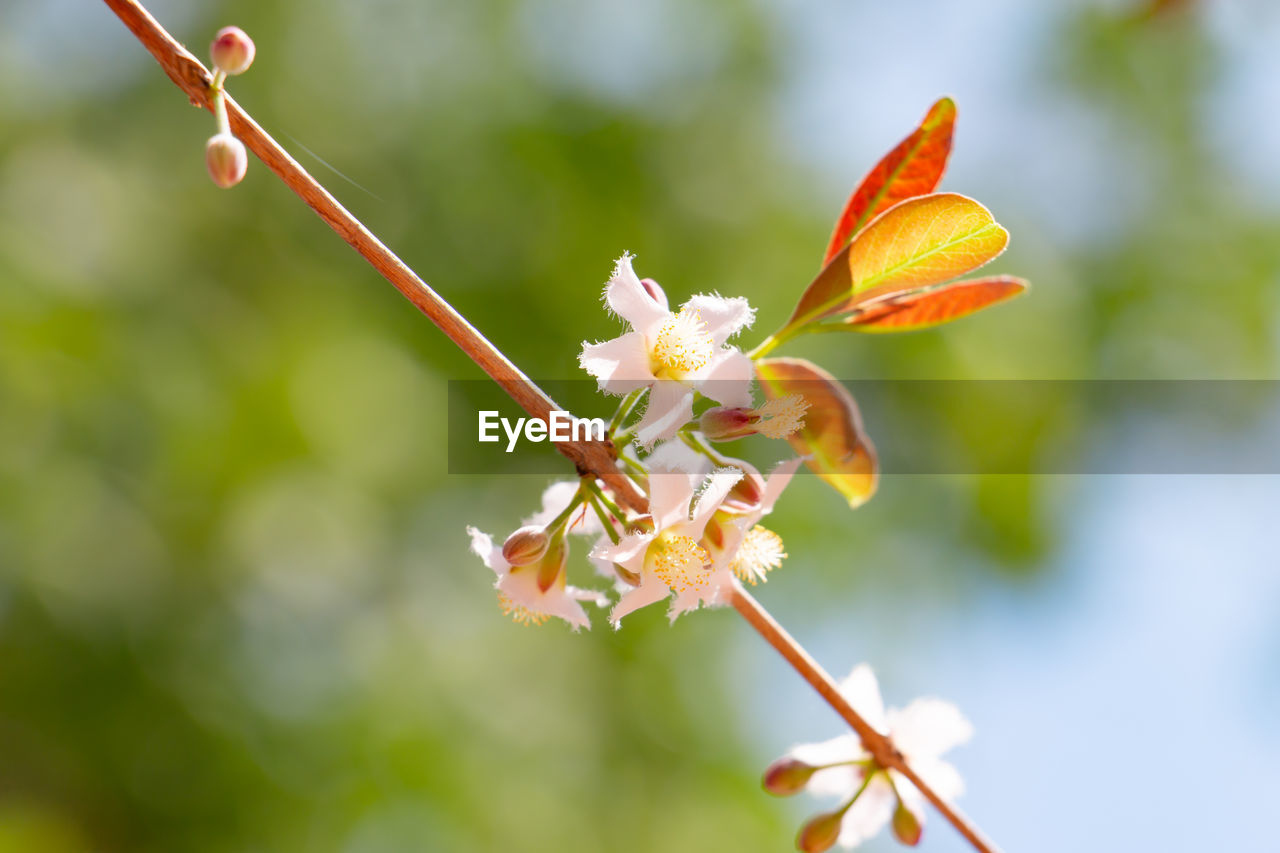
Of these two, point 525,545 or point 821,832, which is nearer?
point 525,545

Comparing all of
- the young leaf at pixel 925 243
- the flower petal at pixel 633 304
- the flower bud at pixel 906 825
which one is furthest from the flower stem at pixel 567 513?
the flower bud at pixel 906 825

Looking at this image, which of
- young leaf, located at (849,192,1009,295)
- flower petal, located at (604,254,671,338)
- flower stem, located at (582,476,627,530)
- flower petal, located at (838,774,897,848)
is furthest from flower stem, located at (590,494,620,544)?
flower petal, located at (838,774,897,848)

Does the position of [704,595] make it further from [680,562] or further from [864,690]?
[864,690]

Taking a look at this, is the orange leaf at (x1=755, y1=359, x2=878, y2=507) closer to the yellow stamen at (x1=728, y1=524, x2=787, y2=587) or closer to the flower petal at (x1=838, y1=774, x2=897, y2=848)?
the yellow stamen at (x1=728, y1=524, x2=787, y2=587)

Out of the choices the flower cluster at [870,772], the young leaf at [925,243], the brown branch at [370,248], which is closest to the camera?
the brown branch at [370,248]

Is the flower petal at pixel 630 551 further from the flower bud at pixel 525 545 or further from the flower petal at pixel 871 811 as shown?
the flower petal at pixel 871 811

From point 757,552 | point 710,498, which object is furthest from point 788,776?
point 710,498

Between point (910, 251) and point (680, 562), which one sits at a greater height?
point (910, 251)
